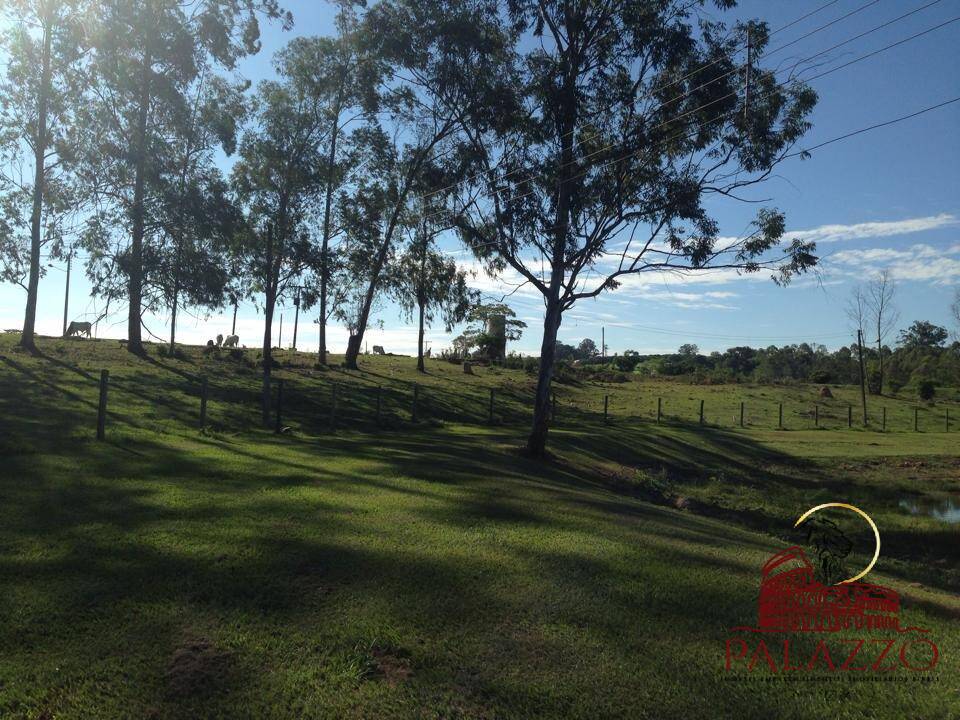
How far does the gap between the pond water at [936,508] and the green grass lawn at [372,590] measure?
1.58 metres

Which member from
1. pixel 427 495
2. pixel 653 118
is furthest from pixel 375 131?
pixel 427 495

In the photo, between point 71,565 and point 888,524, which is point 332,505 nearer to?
point 71,565

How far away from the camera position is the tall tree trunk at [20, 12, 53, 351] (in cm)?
2816

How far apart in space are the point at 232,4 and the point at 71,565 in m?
32.1

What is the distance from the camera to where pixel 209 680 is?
414 cm

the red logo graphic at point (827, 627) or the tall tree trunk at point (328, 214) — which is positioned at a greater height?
the tall tree trunk at point (328, 214)

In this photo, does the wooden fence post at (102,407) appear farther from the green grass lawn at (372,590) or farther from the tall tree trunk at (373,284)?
the tall tree trunk at (373,284)

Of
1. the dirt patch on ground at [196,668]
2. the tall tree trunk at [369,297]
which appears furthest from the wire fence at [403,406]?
the dirt patch on ground at [196,668]

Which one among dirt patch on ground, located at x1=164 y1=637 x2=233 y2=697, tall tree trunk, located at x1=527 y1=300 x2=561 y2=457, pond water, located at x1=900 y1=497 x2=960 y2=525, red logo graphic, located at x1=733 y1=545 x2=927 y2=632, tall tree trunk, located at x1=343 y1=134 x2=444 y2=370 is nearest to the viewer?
dirt patch on ground, located at x1=164 y1=637 x2=233 y2=697

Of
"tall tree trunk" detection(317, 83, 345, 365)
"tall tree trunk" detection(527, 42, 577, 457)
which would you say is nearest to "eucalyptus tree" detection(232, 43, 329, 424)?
"tall tree trunk" detection(317, 83, 345, 365)

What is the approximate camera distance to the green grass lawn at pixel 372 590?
412 centimetres

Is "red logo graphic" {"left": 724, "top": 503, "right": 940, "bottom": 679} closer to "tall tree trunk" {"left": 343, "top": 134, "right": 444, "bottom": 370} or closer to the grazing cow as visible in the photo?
"tall tree trunk" {"left": 343, "top": 134, "right": 444, "bottom": 370}

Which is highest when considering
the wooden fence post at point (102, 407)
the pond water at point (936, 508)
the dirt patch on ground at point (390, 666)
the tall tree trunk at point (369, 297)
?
the tall tree trunk at point (369, 297)

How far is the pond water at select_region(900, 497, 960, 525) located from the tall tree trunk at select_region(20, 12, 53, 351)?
104 ft
